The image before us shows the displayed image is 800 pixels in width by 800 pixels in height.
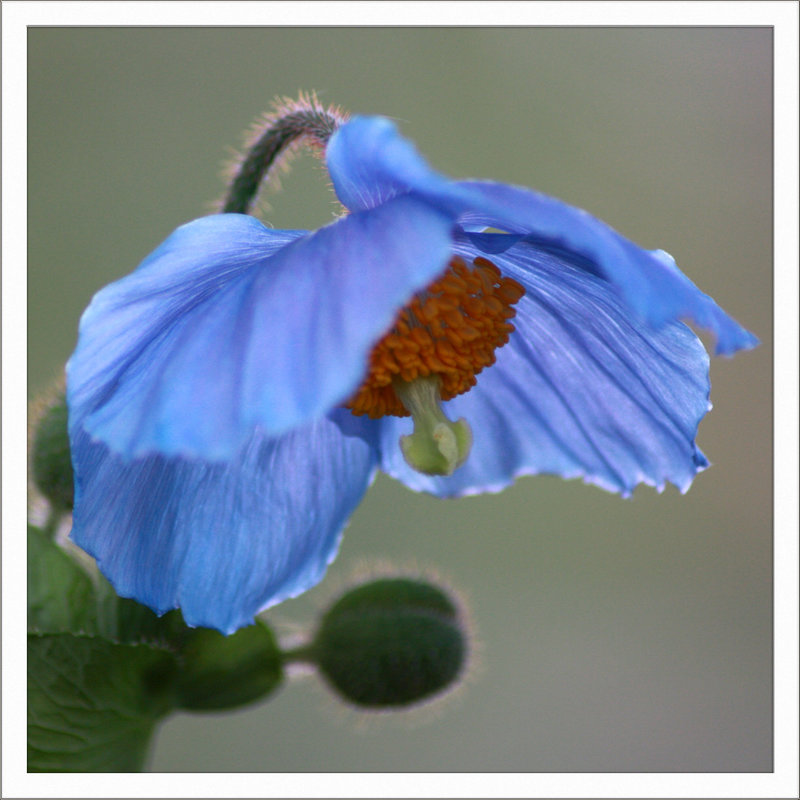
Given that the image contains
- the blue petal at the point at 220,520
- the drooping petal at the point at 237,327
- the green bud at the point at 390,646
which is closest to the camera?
the drooping petal at the point at 237,327

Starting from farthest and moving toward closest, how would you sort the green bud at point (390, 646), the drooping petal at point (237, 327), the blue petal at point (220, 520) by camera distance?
the green bud at point (390, 646) < the blue petal at point (220, 520) < the drooping petal at point (237, 327)

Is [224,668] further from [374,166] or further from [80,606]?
[374,166]

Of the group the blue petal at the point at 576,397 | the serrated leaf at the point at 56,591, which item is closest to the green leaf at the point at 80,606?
the serrated leaf at the point at 56,591

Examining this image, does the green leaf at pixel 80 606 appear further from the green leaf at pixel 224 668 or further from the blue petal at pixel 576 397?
the blue petal at pixel 576 397

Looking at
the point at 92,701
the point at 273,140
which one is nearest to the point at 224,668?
the point at 92,701

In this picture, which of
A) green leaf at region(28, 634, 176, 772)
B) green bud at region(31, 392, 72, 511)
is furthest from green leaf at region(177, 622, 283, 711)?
green bud at region(31, 392, 72, 511)
